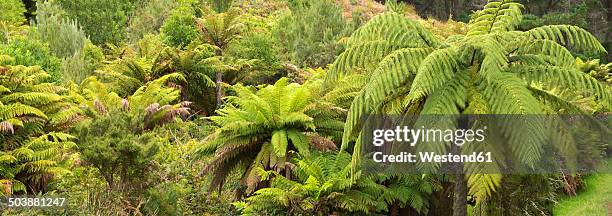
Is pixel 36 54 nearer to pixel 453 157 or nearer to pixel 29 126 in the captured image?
pixel 29 126

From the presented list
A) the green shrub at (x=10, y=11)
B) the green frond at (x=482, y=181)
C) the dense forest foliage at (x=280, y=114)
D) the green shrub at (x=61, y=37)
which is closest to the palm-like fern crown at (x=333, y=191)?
the dense forest foliage at (x=280, y=114)

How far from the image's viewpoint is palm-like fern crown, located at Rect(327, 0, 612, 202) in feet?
15.9

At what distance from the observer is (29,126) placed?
8.52 meters

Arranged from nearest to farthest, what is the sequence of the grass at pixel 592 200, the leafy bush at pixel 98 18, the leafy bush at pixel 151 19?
the grass at pixel 592 200 → the leafy bush at pixel 98 18 → the leafy bush at pixel 151 19

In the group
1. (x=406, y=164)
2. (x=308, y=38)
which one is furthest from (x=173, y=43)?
(x=406, y=164)

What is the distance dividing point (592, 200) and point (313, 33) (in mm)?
7408

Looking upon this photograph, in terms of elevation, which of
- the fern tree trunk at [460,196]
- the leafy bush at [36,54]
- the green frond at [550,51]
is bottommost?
the leafy bush at [36,54]

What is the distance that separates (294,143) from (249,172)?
67 cm

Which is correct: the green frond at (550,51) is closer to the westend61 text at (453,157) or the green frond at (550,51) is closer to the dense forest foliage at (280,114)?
the dense forest foliage at (280,114)

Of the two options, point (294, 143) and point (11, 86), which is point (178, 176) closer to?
point (294, 143)

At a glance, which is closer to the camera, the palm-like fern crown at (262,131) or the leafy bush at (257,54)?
the palm-like fern crown at (262,131)

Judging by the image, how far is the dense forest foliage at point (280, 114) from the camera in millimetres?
5125

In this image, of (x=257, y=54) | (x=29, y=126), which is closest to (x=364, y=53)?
(x=29, y=126)

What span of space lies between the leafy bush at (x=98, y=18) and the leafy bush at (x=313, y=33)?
456cm
